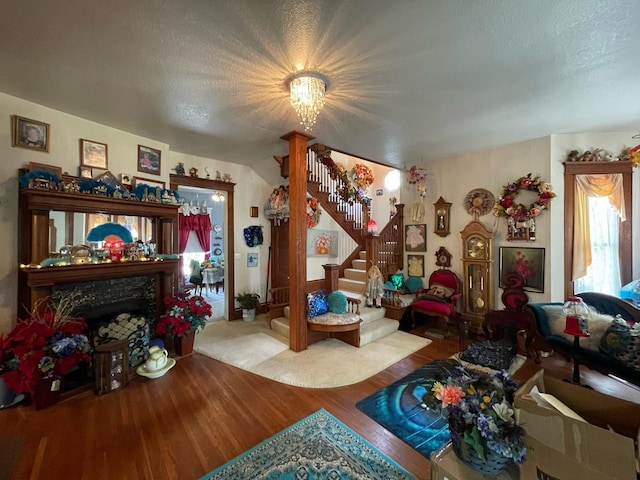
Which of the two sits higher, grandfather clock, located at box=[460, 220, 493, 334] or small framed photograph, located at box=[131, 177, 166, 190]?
small framed photograph, located at box=[131, 177, 166, 190]

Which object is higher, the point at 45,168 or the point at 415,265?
the point at 45,168

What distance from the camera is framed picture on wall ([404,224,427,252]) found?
16.5 ft

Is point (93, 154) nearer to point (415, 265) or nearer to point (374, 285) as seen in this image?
point (374, 285)

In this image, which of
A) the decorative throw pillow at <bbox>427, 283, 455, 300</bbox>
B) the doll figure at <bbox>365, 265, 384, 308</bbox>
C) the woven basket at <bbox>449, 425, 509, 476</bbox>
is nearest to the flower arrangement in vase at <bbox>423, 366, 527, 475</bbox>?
the woven basket at <bbox>449, 425, 509, 476</bbox>

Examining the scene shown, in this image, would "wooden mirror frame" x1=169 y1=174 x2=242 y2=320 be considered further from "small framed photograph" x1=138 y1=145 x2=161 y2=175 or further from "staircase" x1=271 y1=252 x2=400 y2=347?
"small framed photograph" x1=138 y1=145 x2=161 y2=175

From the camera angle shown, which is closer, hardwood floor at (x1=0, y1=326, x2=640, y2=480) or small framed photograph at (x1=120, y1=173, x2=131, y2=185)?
hardwood floor at (x1=0, y1=326, x2=640, y2=480)

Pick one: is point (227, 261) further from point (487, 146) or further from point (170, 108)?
point (487, 146)

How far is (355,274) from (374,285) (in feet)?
2.09

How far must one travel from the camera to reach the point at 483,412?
114cm

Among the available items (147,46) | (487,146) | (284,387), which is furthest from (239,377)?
(487,146)

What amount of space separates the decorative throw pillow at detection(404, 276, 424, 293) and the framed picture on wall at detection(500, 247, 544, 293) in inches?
51.3

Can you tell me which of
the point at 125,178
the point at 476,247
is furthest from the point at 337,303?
the point at 125,178

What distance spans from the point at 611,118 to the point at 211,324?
21.1 ft

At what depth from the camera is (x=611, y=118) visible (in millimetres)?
3078
